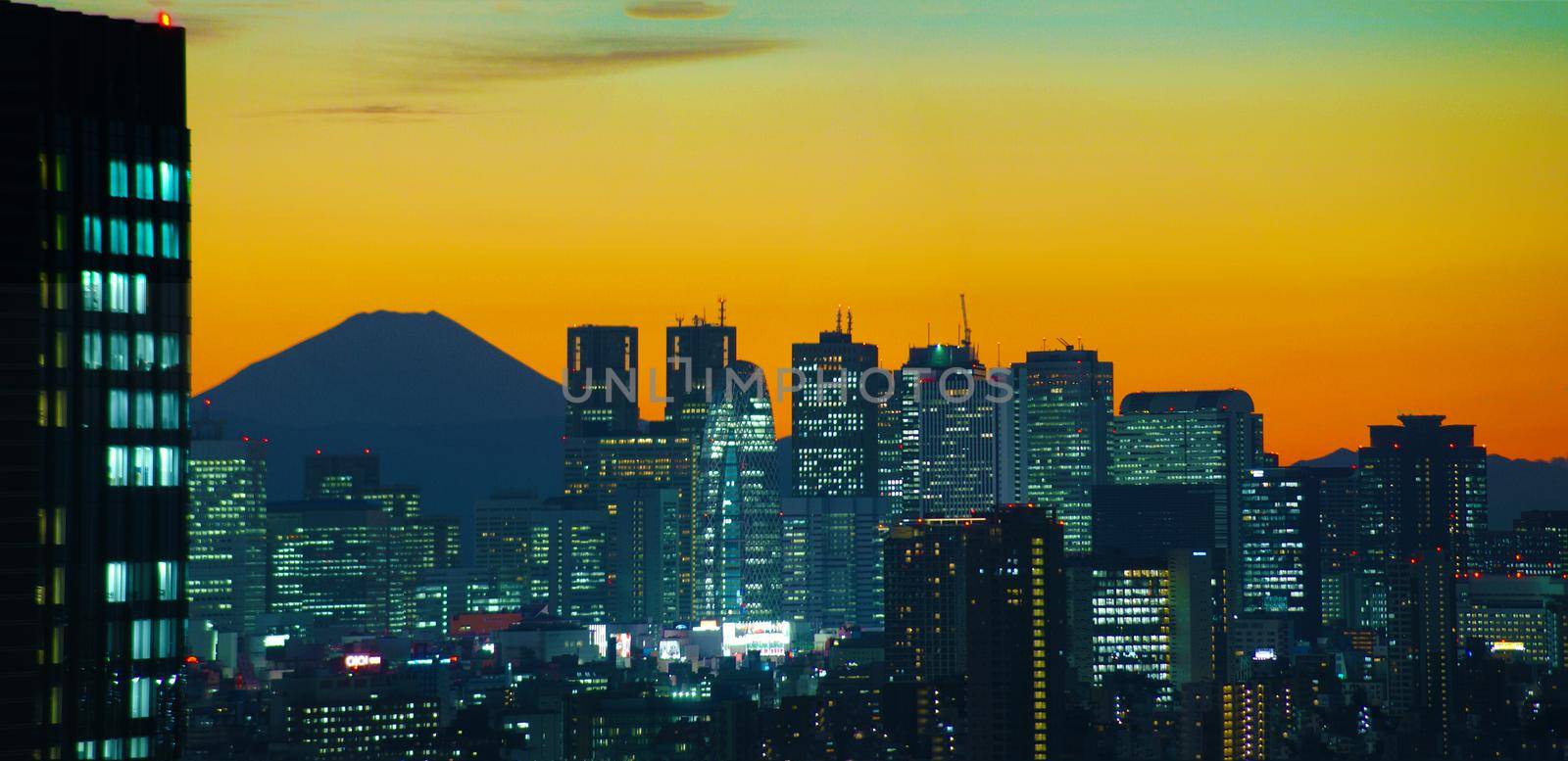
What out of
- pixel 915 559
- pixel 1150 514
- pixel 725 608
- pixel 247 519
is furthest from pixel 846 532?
pixel 915 559

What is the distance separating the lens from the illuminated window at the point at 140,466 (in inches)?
1174

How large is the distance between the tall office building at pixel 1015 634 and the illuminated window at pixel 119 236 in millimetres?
54758

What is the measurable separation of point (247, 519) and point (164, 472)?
390 ft

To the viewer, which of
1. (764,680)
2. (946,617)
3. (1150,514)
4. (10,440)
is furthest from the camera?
(1150,514)

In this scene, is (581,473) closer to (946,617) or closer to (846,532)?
(846,532)

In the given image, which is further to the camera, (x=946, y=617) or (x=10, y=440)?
(x=946, y=617)

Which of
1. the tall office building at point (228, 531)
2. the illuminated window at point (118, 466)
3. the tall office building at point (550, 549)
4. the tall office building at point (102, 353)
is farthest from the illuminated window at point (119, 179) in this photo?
the tall office building at point (550, 549)

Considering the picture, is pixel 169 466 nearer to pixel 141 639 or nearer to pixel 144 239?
pixel 141 639

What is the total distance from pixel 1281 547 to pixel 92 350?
378 ft

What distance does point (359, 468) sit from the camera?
163 meters

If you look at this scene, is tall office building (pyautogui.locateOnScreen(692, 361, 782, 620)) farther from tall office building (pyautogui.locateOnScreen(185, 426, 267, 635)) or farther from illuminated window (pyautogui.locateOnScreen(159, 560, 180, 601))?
illuminated window (pyautogui.locateOnScreen(159, 560, 180, 601))

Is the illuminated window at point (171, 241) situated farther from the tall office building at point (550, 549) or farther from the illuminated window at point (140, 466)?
the tall office building at point (550, 549)

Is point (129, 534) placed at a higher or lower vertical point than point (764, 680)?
higher

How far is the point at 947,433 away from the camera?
162 m
